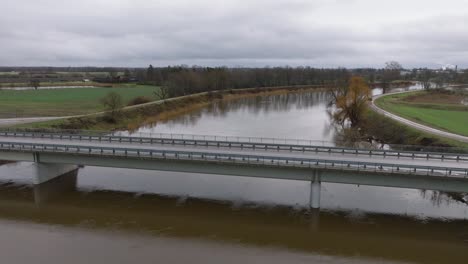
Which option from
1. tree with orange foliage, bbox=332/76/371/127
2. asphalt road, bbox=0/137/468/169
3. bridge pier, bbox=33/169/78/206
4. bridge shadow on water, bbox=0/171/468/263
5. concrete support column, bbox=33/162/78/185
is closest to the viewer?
bridge shadow on water, bbox=0/171/468/263

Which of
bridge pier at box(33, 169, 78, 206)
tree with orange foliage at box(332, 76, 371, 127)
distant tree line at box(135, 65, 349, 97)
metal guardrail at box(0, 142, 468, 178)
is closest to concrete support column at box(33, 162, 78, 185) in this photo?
bridge pier at box(33, 169, 78, 206)

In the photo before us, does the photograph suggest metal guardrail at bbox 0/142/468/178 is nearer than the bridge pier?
Yes

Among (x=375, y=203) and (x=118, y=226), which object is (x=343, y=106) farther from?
(x=118, y=226)

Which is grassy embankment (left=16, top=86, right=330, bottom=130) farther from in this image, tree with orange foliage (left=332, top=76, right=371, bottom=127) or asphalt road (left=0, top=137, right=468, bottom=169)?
tree with orange foliage (left=332, top=76, right=371, bottom=127)

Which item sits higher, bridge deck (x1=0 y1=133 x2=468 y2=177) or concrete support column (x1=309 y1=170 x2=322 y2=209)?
bridge deck (x1=0 y1=133 x2=468 y2=177)

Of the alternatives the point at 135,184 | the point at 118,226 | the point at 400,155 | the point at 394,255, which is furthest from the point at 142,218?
the point at 400,155

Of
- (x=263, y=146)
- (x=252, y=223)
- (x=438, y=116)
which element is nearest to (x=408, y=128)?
(x=438, y=116)

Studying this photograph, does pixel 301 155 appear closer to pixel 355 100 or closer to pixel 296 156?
pixel 296 156
